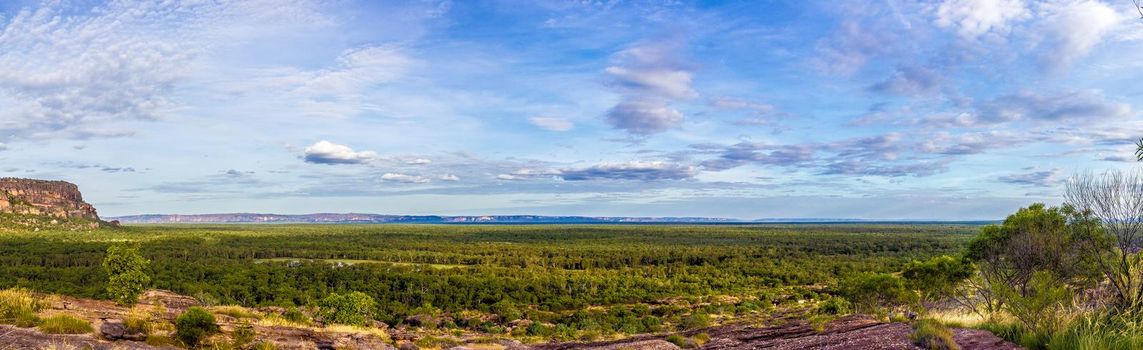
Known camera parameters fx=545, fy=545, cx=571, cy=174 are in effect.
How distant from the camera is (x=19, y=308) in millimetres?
17578

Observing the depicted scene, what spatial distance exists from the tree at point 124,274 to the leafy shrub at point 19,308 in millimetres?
14798

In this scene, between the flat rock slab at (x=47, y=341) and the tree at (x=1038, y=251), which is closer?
the flat rock slab at (x=47, y=341)

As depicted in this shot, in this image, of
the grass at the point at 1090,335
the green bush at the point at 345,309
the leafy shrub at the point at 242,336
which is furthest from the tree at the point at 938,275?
the green bush at the point at 345,309

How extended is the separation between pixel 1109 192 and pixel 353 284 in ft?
417

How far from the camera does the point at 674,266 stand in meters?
152

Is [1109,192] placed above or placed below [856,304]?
above

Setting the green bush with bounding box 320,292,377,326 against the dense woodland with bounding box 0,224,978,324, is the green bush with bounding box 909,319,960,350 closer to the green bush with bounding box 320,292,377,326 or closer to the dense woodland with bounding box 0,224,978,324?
the green bush with bounding box 320,292,377,326

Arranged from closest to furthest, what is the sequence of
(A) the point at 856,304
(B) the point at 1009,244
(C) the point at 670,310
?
(B) the point at 1009,244 → (A) the point at 856,304 → (C) the point at 670,310

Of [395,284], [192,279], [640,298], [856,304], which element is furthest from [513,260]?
[856,304]

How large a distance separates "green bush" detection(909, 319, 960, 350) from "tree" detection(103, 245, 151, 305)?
39211mm

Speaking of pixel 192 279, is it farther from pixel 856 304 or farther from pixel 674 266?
pixel 856 304

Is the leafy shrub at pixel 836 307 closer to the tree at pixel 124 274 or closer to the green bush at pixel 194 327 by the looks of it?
the green bush at pixel 194 327

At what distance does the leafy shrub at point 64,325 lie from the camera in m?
15.8

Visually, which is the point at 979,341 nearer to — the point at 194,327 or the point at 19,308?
the point at 194,327
